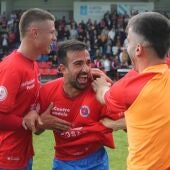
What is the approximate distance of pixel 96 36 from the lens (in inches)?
1165

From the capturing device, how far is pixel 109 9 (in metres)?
33.5

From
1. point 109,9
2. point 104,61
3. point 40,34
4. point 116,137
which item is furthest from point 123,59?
point 40,34

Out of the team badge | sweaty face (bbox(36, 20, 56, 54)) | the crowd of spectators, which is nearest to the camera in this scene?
the team badge

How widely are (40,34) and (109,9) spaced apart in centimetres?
2939

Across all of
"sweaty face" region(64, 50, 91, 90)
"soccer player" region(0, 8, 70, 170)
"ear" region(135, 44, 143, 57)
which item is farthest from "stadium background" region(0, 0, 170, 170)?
"ear" region(135, 44, 143, 57)

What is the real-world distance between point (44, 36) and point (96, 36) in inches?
993

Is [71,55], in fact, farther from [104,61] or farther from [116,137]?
[104,61]

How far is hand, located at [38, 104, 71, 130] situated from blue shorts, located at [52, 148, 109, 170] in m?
0.29

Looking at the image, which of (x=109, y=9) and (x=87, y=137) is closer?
(x=87, y=137)

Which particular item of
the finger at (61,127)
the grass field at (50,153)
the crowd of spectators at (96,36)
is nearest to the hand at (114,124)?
the finger at (61,127)

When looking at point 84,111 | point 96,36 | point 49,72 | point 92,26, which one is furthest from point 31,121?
point 92,26

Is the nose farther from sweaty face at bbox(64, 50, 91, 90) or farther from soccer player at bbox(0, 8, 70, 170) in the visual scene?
soccer player at bbox(0, 8, 70, 170)

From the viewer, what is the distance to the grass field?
842 centimetres

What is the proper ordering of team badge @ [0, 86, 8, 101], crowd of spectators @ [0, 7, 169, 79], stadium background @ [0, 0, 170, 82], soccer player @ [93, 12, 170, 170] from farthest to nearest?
crowd of spectators @ [0, 7, 169, 79] < stadium background @ [0, 0, 170, 82] < team badge @ [0, 86, 8, 101] < soccer player @ [93, 12, 170, 170]
